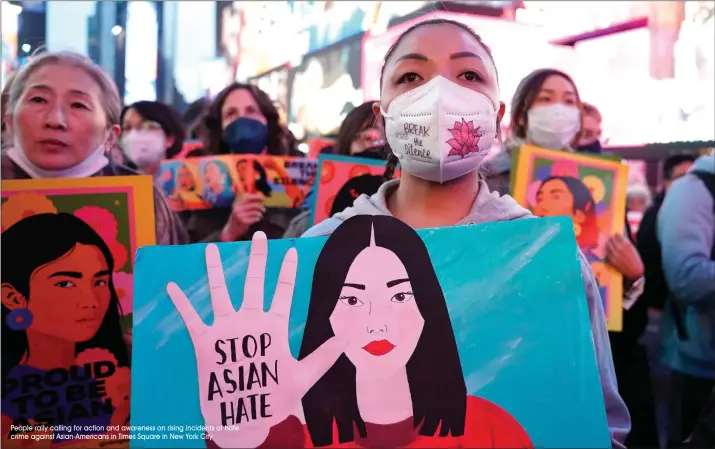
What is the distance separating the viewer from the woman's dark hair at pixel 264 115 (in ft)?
9.91

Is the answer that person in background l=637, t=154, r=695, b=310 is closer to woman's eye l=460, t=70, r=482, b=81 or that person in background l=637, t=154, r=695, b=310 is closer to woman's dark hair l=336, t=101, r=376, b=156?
woman's dark hair l=336, t=101, r=376, b=156

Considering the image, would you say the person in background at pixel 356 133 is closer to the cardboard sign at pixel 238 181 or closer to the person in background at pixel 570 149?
the cardboard sign at pixel 238 181

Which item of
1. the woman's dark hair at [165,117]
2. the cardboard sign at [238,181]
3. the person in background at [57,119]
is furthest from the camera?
the woman's dark hair at [165,117]

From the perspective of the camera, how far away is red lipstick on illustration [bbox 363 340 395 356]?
1053 millimetres

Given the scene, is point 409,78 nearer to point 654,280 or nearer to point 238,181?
point 238,181

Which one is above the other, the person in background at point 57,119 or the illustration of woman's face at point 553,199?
the person in background at point 57,119

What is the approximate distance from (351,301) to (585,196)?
4.70 ft

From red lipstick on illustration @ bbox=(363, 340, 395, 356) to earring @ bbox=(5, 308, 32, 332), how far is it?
922 mm

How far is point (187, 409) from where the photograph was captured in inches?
39.8

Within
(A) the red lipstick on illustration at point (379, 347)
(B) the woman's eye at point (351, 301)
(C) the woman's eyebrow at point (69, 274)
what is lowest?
(A) the red lipstick on illustration at point (379, 347)

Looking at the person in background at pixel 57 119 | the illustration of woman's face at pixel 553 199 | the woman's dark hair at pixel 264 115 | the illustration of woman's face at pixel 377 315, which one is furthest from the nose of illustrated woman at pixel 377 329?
the woman's dark hair at pixel 264 115

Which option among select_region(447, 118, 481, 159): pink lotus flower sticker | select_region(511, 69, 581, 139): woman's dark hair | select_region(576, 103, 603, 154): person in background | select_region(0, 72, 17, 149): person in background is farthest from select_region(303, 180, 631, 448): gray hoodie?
select_region(576, 103, 603, 154): person in background

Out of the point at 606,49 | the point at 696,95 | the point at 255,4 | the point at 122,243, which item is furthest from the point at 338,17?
the point at 122,243

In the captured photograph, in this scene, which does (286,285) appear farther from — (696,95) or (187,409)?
(696,95)
